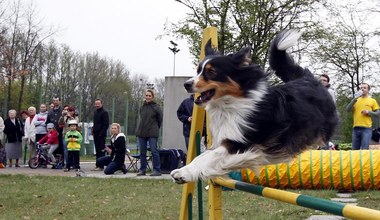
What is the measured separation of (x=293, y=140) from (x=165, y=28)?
20132 mm

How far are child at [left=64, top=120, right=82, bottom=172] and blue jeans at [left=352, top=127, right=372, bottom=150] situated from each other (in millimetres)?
5699

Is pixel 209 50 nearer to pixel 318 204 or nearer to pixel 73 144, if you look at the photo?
pixel 318 204

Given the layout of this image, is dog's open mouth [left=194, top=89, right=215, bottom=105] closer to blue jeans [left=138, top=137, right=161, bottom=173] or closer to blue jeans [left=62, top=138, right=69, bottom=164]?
blue jeans [left=138, top=137, right=161, bottom=173]

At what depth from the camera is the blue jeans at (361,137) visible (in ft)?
32.0

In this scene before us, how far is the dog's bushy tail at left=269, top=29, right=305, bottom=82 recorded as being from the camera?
14.3 feet

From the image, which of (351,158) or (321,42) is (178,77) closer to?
(351,158)

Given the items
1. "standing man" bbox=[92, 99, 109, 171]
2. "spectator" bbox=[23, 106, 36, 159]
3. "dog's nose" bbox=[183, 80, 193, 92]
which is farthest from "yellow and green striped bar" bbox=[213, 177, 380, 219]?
"spectator" bbox=[23, 106, 36, 159]

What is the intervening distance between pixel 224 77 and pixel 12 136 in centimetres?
1067

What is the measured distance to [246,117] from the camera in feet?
12.4

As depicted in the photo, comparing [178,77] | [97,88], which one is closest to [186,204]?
[178,77]

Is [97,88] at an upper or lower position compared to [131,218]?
upper

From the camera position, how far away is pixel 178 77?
565 inches

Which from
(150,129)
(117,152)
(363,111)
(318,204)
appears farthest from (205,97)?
(117,152)

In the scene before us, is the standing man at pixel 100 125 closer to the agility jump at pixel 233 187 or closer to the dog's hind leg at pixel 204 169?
the agility jump at pixel 233 187
